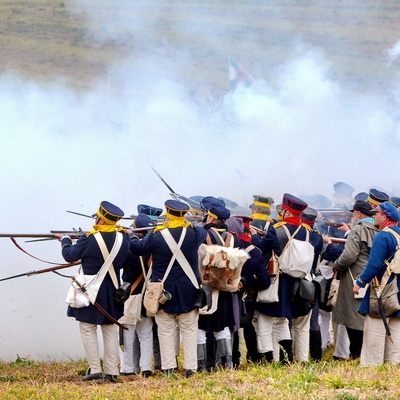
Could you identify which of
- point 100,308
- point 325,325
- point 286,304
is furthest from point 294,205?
point 325,325

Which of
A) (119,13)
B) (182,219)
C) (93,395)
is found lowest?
(93,395)

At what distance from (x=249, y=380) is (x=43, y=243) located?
300 inches

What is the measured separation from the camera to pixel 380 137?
2606 cm

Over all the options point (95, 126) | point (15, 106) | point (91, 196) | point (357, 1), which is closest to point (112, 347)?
point (91, 196)

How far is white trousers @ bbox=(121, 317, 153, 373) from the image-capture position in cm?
1156

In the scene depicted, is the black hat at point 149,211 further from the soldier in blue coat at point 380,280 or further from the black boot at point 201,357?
the soldier in blue coat at point 380,280

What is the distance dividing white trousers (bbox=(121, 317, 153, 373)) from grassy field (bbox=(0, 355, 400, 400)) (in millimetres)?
392

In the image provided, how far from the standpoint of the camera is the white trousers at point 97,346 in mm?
10836

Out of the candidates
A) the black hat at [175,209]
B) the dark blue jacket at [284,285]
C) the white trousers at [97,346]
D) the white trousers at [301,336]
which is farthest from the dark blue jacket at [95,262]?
the white trousers at [301,336]

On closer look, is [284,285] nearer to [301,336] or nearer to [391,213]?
[301,336]

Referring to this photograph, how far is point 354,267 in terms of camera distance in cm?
1169

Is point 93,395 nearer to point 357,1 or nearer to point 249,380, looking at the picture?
point 249,380

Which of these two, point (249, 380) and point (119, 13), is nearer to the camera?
point (249, 380)

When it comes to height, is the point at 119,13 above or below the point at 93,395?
above
